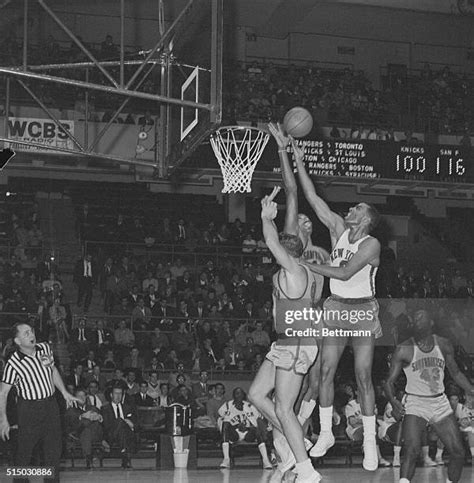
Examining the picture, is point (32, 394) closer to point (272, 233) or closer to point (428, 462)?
point (272, 233)

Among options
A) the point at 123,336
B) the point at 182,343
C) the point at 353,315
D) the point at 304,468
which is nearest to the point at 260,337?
the point at 182,343

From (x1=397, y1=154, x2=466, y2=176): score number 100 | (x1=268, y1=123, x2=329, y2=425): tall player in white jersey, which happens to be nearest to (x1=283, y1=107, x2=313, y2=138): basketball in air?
(x1=268, y1=123, x2=329, y2=425): tall player in white jersey

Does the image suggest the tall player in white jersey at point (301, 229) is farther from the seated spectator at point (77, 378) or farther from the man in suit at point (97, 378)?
the seated spectator at point (77, 378)

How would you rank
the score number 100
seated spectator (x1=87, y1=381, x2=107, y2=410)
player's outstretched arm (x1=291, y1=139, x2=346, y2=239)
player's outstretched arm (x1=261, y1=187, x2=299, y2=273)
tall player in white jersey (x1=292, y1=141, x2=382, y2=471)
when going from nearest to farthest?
player's outstretched arm (x1=261, y1=187, x2=299, y2=273) → tall player in white jersey (x1=292, y1=141, x2=382, y2=471) → player's outstretched arm (x1=291, y1=139, x2=346, y2=239) → seated spectator (x1=87, y1=381, x2=107, y2=410) → the score number 100

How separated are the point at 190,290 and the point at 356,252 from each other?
21.3 feet

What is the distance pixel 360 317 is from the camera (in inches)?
360

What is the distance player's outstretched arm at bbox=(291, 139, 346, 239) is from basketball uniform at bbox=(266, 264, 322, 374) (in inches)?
20.8

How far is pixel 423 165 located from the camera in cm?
1388

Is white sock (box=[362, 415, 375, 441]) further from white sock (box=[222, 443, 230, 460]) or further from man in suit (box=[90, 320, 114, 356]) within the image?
man in suit (box=[90, 320, 114, 356])

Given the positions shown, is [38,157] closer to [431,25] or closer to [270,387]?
[431,25]

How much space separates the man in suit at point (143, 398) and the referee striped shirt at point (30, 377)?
3.65 m

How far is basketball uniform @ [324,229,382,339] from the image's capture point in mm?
8906

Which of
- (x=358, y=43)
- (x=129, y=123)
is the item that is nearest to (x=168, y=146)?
(x=129, y=123)

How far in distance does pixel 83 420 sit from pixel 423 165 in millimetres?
6104
